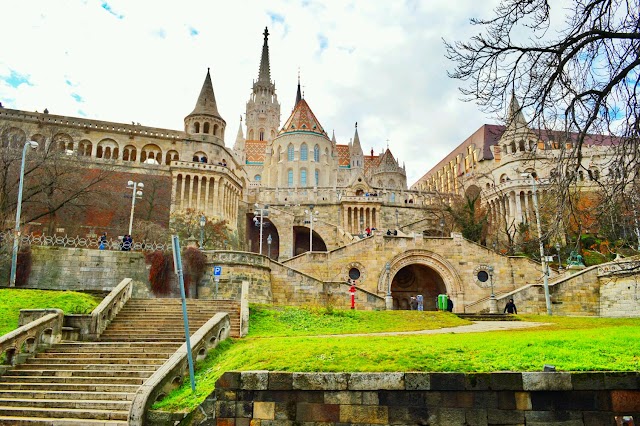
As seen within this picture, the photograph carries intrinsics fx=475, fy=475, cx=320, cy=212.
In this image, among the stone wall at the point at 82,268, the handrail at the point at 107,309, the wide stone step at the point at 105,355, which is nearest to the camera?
the wide stone step at the point at 105,355

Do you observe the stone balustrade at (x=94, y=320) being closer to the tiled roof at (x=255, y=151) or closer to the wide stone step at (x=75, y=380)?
the wide stone step at (x=75, y=380)

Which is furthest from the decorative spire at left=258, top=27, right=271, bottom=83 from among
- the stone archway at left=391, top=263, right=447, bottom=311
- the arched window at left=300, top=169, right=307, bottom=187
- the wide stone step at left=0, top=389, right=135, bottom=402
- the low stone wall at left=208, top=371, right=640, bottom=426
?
the low stone wall at left=208, top=371, right=640, bottom=426

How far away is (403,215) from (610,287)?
2610 centimetres

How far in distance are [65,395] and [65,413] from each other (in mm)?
803

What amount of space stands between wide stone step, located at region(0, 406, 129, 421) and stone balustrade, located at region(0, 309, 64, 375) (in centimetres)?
204

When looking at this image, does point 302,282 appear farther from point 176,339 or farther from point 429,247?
point 176,339

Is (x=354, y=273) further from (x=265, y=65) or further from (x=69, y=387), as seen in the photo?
(x=265, y=65)

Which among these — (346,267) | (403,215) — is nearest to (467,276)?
(346,267)

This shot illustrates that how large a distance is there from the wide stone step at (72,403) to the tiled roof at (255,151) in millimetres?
81072

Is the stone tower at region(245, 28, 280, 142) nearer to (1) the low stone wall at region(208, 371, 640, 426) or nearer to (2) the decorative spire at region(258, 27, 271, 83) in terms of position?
(2) the decorative spire at region(258, 27, 271, 83)

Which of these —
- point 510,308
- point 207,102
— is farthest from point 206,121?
point 510,308

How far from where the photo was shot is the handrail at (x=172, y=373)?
351 inches

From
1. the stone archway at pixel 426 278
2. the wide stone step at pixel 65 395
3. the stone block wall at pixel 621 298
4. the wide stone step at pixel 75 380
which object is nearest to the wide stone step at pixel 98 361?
the wide stone step at pixel 75 380

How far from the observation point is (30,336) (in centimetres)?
1239
